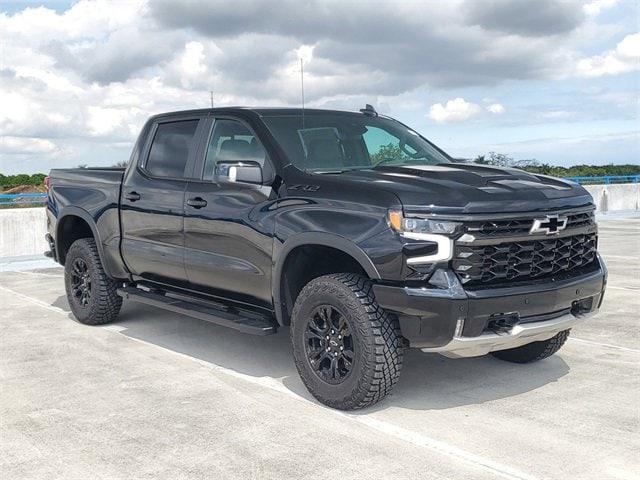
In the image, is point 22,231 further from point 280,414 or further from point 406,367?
point 280,414

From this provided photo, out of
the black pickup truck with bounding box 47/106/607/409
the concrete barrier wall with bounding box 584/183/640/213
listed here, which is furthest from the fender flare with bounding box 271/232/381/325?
the concrete barrier wall with bounding box 584/183/640/213

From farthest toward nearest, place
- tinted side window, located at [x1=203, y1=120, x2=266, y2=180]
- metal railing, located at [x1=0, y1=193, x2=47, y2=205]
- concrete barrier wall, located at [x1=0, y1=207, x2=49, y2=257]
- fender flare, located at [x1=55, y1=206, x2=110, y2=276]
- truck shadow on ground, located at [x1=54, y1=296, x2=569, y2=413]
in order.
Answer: metal railing, located at [x1=0, y1=193, x2=47, y2=205] < concrete barrier wall, located at [x1=0, y1=207, x2=49, y2=257] < fender flare, located at [x1=55, y1=206, x2=110, y2=276] < tinted side window, located at [x1=203, y1=120, x2=266, y2=180] < truck shadow on ground, located at [x1=54, y1=296, x2=569, y2=413]

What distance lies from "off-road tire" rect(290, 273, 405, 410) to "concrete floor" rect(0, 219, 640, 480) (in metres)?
0.13

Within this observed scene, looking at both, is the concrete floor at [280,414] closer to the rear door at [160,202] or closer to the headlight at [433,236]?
the rear door at [160,202]

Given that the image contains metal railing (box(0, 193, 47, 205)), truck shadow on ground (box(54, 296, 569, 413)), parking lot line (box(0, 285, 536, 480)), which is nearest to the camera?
parking lot line (box(0, 285, 536, 480))

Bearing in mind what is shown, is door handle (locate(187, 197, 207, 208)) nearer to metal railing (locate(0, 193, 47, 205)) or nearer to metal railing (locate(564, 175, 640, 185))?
metal railing (locate(0, 193, 47, 205))

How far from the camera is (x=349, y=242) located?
4387 millimetres

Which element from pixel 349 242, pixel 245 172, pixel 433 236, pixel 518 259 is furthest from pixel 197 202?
pixel 518 259

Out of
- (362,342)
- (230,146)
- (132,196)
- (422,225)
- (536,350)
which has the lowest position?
(536,350)

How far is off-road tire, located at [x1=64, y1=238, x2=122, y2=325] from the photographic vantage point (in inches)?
274

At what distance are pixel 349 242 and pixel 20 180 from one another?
34.1 meters

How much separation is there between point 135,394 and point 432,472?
224cm

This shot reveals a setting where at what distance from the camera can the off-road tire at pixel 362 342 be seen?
429 centimetres

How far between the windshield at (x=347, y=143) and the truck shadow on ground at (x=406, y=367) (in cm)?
153
